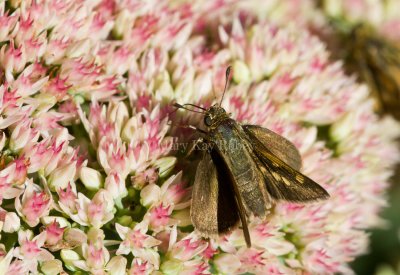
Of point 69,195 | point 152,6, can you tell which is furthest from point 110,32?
point 69,195

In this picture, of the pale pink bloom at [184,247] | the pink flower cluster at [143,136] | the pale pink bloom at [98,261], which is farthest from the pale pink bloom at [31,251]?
the pale pink bloom at [184,247]

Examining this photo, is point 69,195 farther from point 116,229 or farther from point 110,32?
point 110,32

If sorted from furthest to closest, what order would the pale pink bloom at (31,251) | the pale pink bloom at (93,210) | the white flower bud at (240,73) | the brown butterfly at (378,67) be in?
1. the brown butterfly at (378,67)
2. the white flower bud at (240,73)
3. the pale pink bloom at (93,210)
4. the pale pink bloom at (31,251)

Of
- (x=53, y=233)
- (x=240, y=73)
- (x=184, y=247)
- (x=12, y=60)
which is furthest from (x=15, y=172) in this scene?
(x=240, y=73)

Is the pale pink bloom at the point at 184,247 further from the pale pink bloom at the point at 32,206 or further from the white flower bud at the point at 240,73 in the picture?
the white flower bud at the point at 240,73

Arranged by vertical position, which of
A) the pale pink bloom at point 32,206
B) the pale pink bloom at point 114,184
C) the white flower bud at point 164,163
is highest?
the white flower bud at point 164,163

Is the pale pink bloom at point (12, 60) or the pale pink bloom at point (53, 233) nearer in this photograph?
the pale pink bloom at point (53, 233)

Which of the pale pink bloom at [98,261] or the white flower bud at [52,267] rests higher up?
the pale pink bloom at [98,261]
